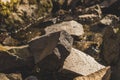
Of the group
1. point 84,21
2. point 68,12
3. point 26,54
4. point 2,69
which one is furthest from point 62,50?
point 68,12

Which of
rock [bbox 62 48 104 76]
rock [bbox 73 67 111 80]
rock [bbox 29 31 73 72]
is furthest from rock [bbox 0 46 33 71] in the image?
rock [bbox 73 67 111 80]

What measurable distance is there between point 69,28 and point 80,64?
16.3ft

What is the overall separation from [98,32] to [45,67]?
5.65m

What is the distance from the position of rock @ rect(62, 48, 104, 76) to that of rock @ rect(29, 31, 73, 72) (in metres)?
0.36

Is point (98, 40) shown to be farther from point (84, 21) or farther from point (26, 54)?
point (26, 54)

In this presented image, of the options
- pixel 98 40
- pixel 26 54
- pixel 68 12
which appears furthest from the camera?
pixel 68 12

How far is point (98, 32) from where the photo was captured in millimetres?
19859

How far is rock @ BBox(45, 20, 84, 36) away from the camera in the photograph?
63.3 feet

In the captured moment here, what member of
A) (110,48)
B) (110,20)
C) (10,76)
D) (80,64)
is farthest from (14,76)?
(110,20)

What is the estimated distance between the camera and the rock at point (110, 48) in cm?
1463

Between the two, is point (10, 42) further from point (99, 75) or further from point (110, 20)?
point (99, 75)

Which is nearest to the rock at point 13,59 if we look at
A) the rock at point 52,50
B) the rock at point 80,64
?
the rock at point 52,50

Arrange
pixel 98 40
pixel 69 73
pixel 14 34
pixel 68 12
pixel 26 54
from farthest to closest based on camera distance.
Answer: pixel 68 12, pixel 14 34, pixel 98 40, pixel 26 54, pixel 69 73

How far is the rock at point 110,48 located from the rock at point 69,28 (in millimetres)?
3690
